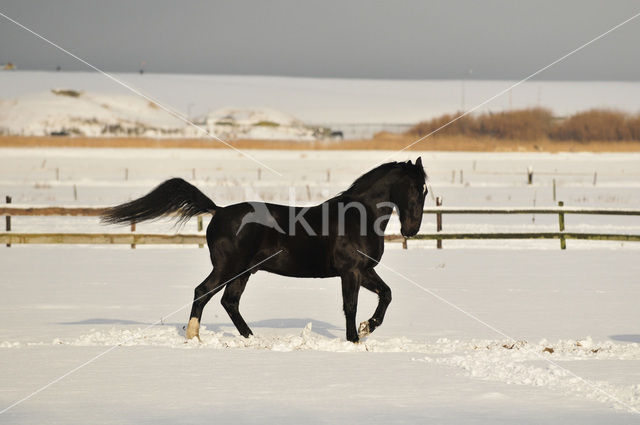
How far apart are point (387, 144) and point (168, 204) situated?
152 feet

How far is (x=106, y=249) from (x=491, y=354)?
13.9 meters

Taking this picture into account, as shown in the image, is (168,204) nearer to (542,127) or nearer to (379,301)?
(379,301)

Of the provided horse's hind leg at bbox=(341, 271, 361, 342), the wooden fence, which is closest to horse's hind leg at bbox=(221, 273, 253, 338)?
horse's hind leg at bbox=(341, 271, 361, 342)

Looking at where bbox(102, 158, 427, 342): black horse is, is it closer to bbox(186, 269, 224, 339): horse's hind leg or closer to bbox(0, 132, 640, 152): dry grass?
bbox(186, 269, 224, 339): horse's hind leg

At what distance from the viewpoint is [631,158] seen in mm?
50000

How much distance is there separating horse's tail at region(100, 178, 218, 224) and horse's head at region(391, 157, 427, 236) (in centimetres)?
194

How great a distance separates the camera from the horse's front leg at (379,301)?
854 centimetres

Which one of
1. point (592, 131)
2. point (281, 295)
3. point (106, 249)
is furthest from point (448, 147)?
point (281, 295)

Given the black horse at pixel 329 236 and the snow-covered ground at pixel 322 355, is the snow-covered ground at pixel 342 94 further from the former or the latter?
the black horse at pixel 329 236

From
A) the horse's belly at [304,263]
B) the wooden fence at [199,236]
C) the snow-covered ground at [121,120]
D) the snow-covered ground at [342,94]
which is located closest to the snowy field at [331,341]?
the wooden fence at [199,236]

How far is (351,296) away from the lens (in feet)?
27.6

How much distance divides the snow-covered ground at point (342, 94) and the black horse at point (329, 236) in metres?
73.8

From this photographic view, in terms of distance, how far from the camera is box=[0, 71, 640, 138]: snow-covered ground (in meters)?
90.3

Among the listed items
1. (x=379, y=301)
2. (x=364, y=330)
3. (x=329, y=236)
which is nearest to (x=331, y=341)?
(x=364, y=330)
